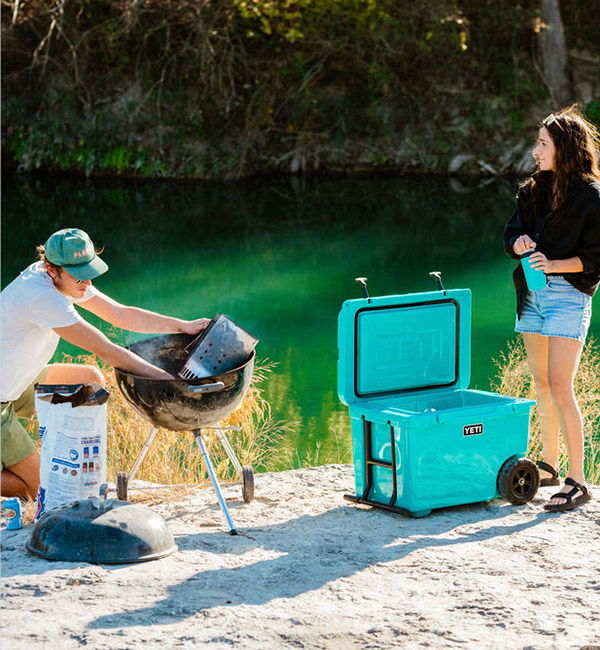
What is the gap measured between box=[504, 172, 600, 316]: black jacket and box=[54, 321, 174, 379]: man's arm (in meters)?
1.66

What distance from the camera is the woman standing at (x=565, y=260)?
5.04m

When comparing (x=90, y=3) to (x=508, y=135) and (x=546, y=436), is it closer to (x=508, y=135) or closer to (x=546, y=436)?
(x=508, y=135)

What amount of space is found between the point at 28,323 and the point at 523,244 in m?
2.13

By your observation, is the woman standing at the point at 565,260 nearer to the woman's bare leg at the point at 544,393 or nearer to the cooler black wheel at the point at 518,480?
the woman's bare leg at the point at 544,393

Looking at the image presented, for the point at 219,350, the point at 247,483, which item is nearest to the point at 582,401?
the point at 247,483

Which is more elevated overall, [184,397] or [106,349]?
[106,349]

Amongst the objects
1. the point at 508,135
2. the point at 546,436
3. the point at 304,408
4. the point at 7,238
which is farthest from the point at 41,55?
the point at 546,436

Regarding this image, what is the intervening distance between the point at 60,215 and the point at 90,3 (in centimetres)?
580

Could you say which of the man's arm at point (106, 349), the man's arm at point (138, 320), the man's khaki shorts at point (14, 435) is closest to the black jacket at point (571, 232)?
the man's arm at point (138, 320)

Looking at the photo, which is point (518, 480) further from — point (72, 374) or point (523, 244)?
point (72, 374)

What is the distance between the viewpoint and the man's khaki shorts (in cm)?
509

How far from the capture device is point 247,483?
518 centimetres

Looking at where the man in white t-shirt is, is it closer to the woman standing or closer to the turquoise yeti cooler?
the turquoise yeti cooler

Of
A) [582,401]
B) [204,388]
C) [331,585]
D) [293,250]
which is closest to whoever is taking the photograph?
[331,585]
